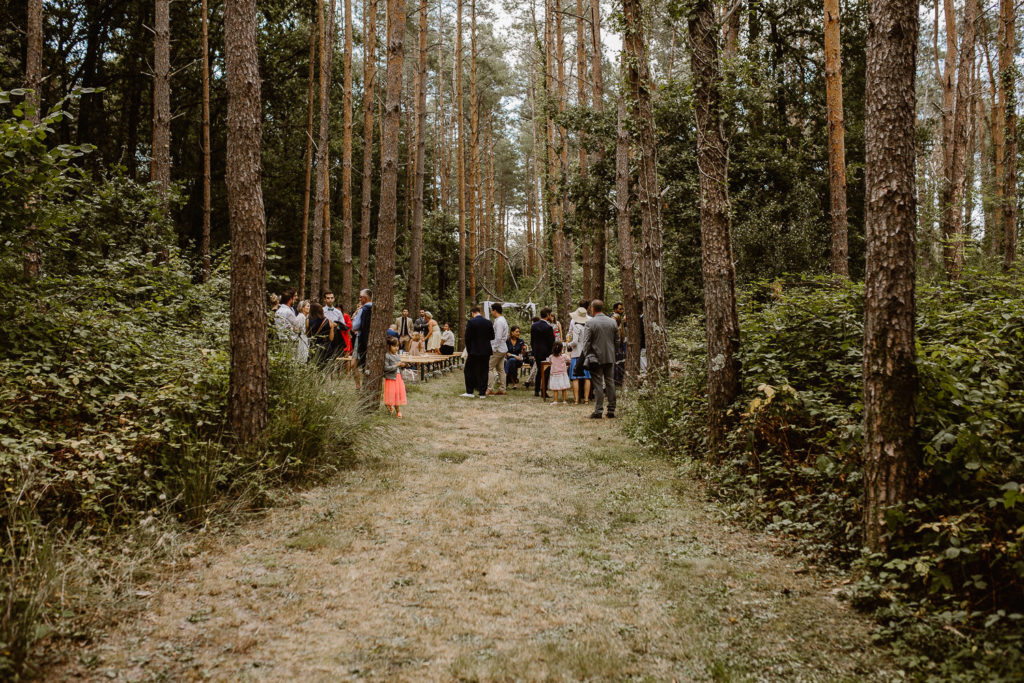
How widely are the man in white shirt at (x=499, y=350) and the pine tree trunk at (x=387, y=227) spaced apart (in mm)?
4282

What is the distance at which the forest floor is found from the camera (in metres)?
2.86

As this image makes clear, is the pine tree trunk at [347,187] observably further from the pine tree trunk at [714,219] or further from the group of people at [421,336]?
the pine tree trunk at [714,219]

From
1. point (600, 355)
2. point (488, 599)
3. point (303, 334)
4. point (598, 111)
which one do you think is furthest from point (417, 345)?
point (488, 599)

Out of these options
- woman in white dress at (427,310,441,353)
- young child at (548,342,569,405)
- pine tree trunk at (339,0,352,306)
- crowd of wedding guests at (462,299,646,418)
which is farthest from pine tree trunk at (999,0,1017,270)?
pine tree trunk at (339,0,352,306)

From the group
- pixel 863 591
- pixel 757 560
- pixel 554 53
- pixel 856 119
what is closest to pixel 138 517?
pixel 757 560

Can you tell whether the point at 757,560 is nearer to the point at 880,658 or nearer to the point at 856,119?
the point at 880,658

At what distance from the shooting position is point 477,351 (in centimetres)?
1331

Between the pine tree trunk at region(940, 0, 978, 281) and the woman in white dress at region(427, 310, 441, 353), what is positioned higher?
the pine tree trunk at region(940, 0, 978, 281)

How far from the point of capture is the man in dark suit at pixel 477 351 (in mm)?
13172

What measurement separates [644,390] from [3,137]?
788cm

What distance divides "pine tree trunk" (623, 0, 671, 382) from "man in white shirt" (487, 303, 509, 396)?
13.4ft

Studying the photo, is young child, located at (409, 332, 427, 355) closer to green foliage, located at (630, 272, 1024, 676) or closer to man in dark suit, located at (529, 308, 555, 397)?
man in dark suit, located at (529, 308, 555, 397)

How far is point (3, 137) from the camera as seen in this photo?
14.8ft

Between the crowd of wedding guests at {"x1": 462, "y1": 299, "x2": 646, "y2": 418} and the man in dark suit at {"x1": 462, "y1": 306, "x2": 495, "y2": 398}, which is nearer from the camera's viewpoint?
the crowd of wedding guests at {"x1": 462, "y1": 299, "x2": 646, "y2": 418}
